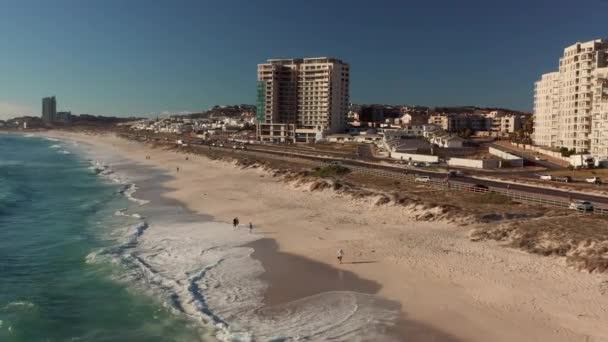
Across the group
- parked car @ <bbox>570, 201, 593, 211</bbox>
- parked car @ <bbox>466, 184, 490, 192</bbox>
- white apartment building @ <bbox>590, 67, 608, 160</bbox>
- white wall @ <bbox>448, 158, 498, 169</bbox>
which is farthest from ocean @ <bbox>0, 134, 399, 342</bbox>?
white apartment building @ <bbox>590, 67, 608, 160</bbox>

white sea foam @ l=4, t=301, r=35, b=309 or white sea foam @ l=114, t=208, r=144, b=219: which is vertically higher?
white sea foam @ l=114, t=208, r=144, b=219

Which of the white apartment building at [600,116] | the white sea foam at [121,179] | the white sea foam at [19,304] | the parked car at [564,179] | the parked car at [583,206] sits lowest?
the white sea foam at [19,304]

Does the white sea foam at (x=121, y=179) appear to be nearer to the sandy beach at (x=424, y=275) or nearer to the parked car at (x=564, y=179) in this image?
the sandy beach at (x=424, y=275)

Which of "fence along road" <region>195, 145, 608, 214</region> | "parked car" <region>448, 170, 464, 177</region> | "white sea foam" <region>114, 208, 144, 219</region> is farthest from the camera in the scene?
"parked car" <region>448, 170, 464, 177</region>

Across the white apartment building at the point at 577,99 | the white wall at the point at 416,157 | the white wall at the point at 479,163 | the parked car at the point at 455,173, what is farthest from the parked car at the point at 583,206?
the white wall at the point at 416,157

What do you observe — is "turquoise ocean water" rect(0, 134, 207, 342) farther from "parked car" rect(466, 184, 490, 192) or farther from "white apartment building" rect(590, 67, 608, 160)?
"white apartment building" rect(590, 67, 608, 160)

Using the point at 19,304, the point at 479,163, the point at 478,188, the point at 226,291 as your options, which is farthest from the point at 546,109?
the point at 19,304

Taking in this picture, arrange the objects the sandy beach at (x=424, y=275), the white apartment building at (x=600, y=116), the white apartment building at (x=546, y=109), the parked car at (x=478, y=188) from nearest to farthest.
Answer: the sandy beach at (x=424, y=275)
the parked car at (x=478, y=188)
the white apartment building at (x=600, y=116)
the white apartment building at (x=546, y=109)
